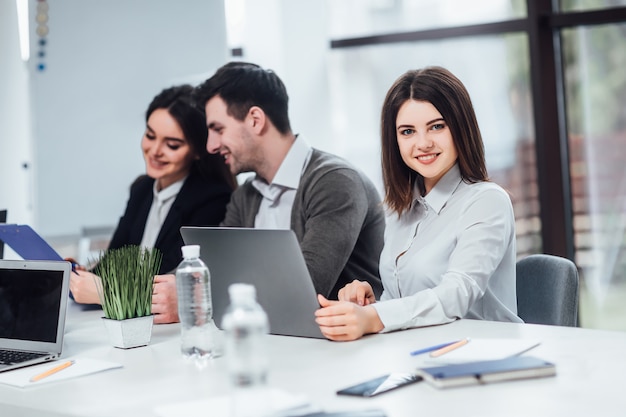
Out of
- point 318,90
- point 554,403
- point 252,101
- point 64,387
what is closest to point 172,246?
point 252,101

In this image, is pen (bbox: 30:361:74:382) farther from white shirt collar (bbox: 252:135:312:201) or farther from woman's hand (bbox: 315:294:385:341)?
white shirt collar (bbox: 252:135:312:201)

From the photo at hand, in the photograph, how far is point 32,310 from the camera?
5.86ft

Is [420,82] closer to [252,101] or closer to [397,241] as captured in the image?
[397,241]

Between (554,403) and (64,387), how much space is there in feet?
2.79

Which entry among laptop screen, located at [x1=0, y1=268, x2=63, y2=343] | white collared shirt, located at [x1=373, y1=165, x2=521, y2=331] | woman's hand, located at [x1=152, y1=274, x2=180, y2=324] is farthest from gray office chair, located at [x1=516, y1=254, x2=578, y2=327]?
laptop screen, located at [x1=0, y1=268, x2=63, y2=343]

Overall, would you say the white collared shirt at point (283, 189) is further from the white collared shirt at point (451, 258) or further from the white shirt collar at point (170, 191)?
the white collared shirt at point (451, 258)

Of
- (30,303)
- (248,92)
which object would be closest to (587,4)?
(248,92)

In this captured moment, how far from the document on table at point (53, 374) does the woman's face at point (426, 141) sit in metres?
0.91

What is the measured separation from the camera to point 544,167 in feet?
13.4

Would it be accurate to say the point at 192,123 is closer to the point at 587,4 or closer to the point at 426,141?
the point at 426,141

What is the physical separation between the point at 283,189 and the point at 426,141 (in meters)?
0.72

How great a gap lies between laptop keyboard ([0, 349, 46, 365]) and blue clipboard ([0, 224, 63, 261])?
47cm

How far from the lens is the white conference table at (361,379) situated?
1.20 m

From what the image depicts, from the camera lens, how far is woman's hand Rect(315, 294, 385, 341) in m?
1.69
